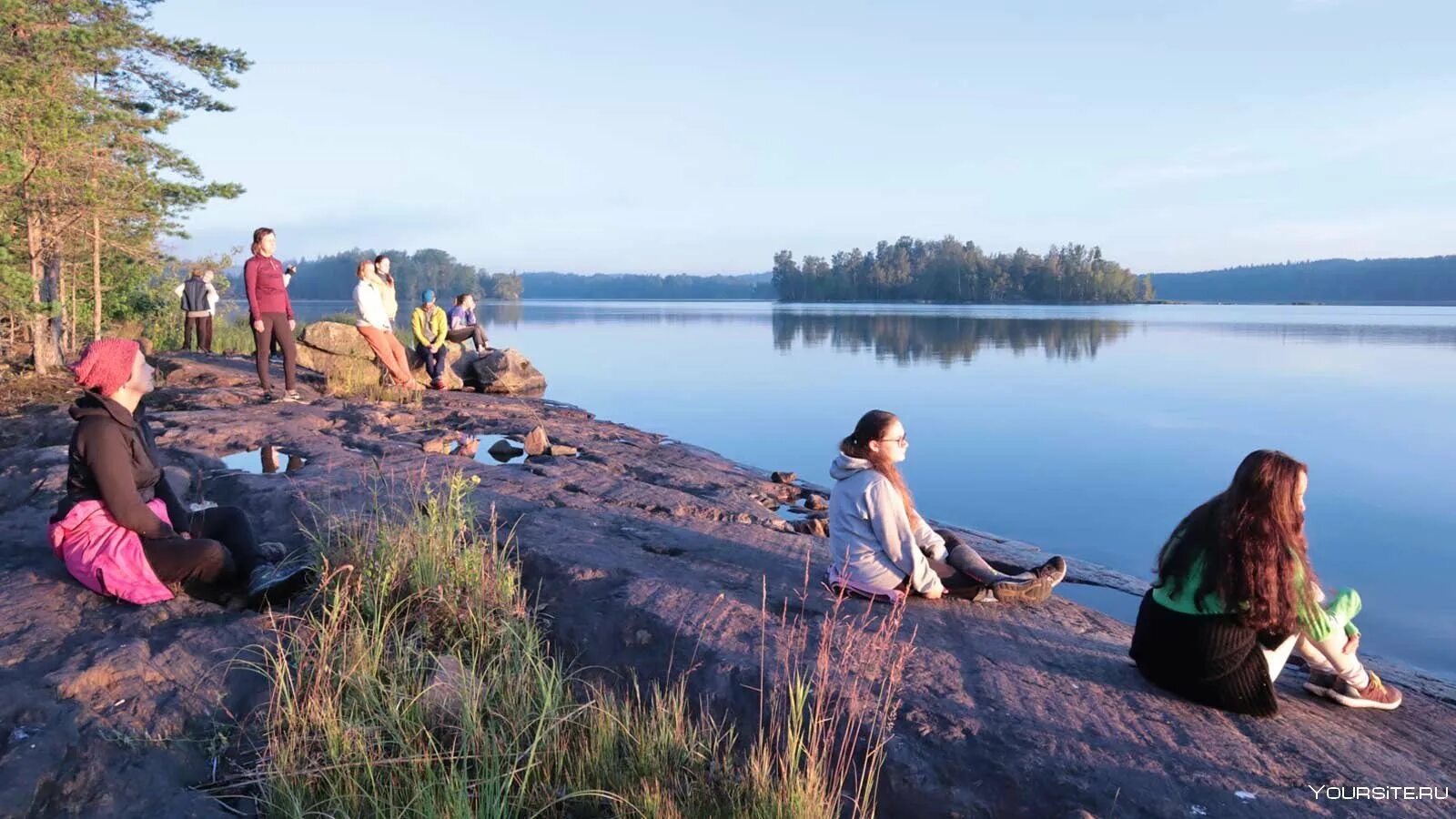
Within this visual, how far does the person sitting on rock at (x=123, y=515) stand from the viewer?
3902mm

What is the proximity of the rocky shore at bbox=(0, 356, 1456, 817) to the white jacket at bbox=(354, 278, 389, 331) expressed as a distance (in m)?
4.87

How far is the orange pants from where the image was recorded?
Answer: 1154 cm

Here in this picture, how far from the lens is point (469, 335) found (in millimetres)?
16438

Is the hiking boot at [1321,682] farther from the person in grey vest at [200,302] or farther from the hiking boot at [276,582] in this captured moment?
the person in grey vest at [200,302]

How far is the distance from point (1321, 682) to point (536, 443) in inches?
289

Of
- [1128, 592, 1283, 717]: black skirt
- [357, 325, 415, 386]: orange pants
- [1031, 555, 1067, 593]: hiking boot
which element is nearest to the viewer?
[1128, 592, 1283, 717]: black skirt

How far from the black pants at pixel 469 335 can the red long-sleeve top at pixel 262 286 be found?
5736mm

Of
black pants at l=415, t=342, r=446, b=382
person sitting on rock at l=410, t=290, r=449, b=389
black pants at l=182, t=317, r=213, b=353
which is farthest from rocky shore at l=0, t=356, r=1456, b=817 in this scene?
black pants at l=182, t=317, r=213, b=353

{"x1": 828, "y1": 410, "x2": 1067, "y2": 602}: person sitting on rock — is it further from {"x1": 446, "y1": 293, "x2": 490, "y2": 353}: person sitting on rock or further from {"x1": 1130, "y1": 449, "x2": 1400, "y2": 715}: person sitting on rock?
{"x1": 446, "y1": 293, "x2": 490, "y2": 353}: person sitting on rock

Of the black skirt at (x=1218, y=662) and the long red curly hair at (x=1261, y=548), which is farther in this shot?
the black skirt at (x=1218, y=662)

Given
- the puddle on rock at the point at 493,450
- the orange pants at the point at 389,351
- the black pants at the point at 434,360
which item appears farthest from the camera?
the black pants at the point at 434,360

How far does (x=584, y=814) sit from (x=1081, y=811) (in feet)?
5.42

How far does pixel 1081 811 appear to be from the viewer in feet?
9.43

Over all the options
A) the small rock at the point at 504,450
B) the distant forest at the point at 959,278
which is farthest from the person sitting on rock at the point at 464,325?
the distant forest at the point at 959,278
